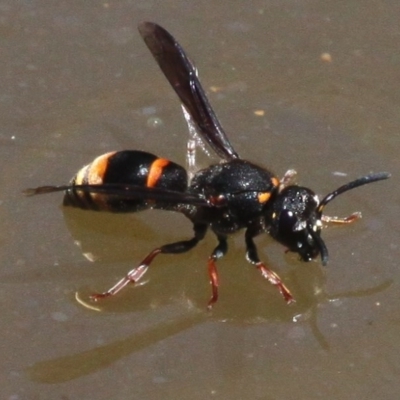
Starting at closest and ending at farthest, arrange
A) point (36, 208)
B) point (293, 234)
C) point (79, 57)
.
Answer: point (293, 234)
point (36, 208)
point (79, 57)

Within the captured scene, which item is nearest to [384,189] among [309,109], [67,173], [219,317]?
[309,109]

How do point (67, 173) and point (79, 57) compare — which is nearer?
point (67, 173)

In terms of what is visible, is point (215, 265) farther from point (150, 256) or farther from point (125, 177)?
point (125, 177)

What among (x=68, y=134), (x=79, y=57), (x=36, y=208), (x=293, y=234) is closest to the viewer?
(x=293, y=234)

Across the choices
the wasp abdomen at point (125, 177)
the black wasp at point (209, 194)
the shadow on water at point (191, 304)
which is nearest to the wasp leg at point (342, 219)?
the black wasp at point (209, 194)

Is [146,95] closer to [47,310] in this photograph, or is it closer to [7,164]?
[7,164]

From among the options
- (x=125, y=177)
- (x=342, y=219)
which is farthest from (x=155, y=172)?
(x=342, y=219)

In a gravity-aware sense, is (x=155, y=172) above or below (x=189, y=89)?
below
